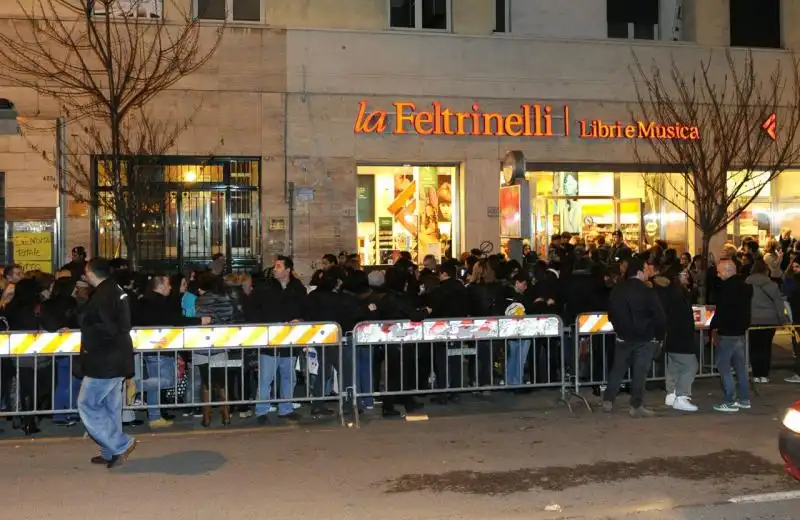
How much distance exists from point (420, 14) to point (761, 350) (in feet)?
36.2

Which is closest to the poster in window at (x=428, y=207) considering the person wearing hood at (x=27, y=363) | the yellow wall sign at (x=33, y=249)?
the yellow wall sign at (x=33, y=249)

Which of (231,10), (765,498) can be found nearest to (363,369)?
(765,498)

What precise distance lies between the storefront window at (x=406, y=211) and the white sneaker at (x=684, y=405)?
9596mm

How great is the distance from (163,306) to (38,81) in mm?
9870

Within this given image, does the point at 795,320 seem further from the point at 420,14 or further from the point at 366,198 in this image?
the point at 420,14

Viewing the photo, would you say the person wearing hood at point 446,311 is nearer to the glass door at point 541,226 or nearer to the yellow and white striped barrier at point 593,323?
the yellow and white striped barrier at point 593,323

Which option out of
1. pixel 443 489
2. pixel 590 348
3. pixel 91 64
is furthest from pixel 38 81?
pixel 443 489

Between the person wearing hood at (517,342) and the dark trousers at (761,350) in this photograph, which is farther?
the dark trousers at (761,350)

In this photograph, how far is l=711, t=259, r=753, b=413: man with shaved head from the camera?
10.4m

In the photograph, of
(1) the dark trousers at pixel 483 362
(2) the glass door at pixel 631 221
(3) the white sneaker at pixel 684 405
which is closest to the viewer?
(3) the white sneaker at pixel 684 405

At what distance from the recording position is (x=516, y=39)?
64.6 ft

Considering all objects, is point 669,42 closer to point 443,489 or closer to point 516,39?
point 516,39

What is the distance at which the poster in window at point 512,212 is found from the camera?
14.6 metres

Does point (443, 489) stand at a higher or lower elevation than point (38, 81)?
lower
